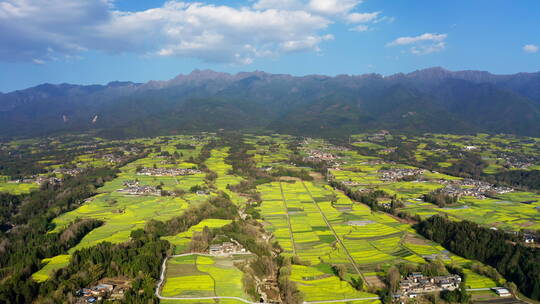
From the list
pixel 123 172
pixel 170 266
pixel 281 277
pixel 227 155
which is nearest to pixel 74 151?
pixel 123 172

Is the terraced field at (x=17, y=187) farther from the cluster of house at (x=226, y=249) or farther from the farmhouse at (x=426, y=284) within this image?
the farmhouse at (x=426, y=284)

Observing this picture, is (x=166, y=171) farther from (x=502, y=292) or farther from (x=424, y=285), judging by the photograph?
(x=502, y=292)

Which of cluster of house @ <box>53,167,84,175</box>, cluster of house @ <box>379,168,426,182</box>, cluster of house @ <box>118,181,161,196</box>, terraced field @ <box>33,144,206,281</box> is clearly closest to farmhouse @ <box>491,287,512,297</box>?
terraced field @ <box>33,144,206,281</box>

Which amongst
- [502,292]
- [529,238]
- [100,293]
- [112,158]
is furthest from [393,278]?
[112,158]

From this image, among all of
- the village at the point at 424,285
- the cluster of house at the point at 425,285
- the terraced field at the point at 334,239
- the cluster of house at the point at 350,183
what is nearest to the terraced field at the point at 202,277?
the terraced field at the point at 334,239

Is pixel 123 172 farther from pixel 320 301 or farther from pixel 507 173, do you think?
pixel 507 173

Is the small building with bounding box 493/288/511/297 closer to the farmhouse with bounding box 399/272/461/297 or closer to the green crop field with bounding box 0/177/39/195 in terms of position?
the farmhouse with bounding box 399/272/461/297
